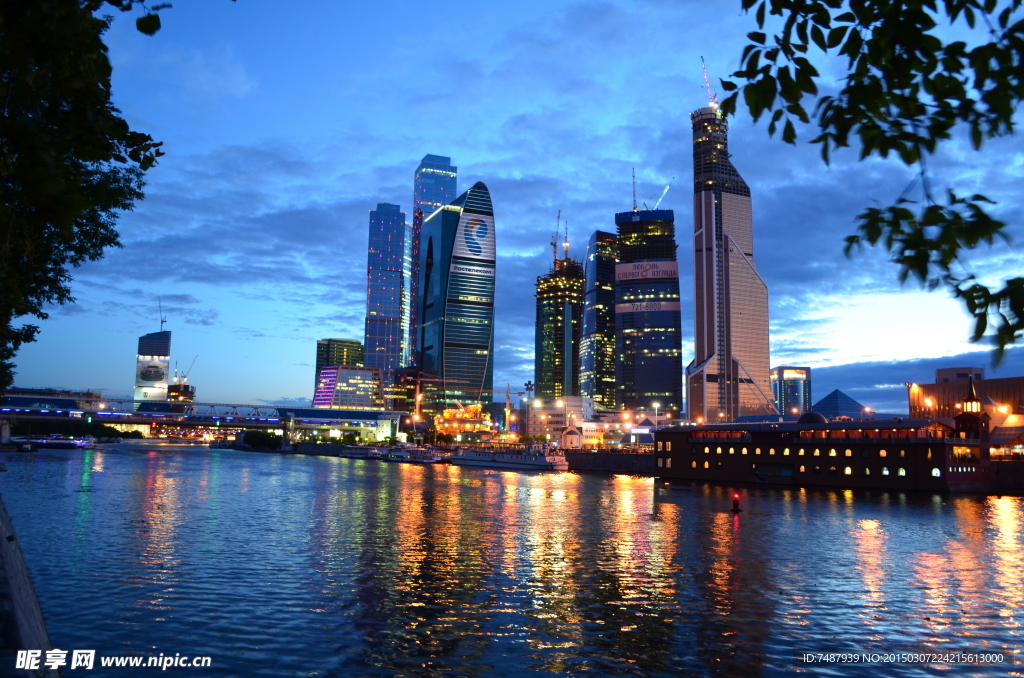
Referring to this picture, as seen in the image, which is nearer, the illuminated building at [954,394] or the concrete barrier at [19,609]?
the concrete barrier at [19,609]

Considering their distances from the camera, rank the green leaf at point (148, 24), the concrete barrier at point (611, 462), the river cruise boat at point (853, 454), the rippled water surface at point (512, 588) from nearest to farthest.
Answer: the green leaf at point (148, 24), the rippled water surface at point (512, 588), the river cruise boat at point (853, 454), the concrete barrier at point (611, 462)

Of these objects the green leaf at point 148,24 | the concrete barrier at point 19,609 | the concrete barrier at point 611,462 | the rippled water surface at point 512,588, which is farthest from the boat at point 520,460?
the green leaf at point 148,24

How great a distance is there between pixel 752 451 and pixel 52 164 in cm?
11129

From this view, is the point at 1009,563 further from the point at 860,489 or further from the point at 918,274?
the point at 860,489

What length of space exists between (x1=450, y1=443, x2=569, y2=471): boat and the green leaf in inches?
6177

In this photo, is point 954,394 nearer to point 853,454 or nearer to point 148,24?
point 853,454

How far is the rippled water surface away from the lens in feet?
70.0

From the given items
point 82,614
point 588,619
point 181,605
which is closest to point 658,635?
point 588,619

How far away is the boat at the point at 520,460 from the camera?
16245 centimetres

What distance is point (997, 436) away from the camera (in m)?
118

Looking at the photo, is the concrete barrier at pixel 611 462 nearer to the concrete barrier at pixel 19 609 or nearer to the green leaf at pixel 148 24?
the concrete barrier at pixel 19 609

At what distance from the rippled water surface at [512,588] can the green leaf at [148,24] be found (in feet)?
55.5

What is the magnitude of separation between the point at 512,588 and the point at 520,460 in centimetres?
13967

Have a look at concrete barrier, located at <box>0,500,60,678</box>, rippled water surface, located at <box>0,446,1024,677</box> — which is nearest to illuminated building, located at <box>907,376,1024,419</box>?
rippled water surface, located at <box>0,446,1024,677</box>
